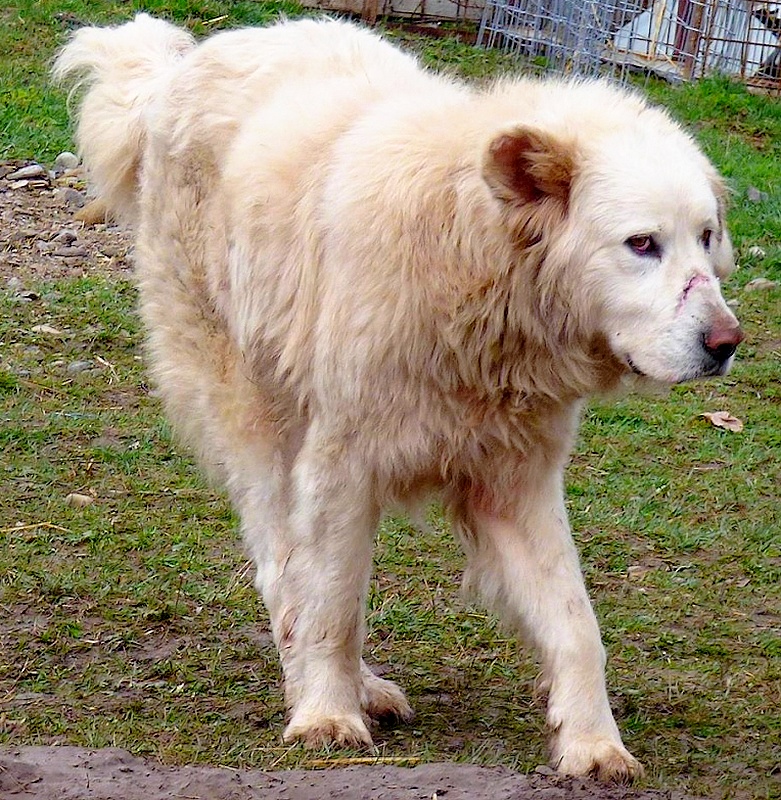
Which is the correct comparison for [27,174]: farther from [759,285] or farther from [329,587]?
[329,587]

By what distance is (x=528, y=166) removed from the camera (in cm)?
376

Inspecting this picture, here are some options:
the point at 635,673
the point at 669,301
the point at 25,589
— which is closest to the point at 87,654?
the point at 25,589

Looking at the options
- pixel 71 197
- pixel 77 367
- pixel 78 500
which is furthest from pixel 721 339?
pixel 71 197

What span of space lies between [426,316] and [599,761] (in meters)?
1.24

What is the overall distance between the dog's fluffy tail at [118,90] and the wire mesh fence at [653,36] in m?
7.01

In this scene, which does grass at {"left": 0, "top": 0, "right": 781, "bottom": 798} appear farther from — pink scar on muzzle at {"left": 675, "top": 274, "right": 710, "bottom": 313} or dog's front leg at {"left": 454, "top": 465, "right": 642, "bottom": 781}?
pink scar on muzzle at {"left": 675, "top": 274, "right": 710, "bottom": 313}

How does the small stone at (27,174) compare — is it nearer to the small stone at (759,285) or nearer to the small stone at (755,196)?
the small stone at (759,285)

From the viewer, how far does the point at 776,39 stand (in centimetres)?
1294

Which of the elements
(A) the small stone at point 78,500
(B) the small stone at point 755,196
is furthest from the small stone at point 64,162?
(B) the small stone at point 755,196

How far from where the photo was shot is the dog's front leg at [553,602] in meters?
3.93

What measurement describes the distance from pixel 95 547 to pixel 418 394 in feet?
6.77

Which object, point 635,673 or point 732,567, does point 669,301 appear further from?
point 732,567

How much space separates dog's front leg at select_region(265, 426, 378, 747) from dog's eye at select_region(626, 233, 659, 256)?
37.9 inches

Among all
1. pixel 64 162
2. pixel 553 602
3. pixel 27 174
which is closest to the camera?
pixel 553 602
